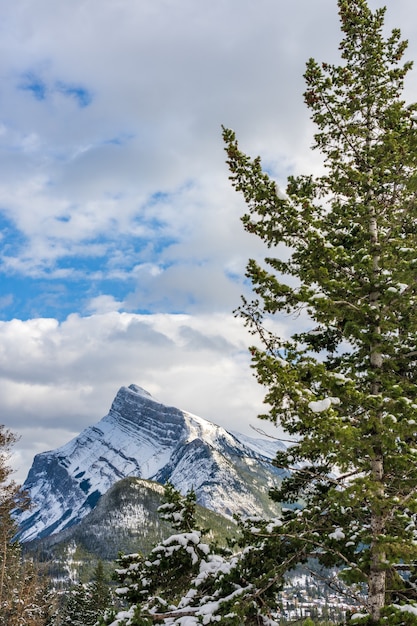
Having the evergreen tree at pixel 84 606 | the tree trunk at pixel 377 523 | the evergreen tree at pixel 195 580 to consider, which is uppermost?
the tree trunk at pixel 377 523

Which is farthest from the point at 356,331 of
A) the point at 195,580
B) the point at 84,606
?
the point at 84,606

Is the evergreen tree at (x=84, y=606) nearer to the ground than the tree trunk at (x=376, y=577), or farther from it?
nearer to the ground

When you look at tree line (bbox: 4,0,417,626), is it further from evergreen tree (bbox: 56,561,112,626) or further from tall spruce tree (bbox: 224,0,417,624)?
evergreen tree (bbox: 56,561,112,626)

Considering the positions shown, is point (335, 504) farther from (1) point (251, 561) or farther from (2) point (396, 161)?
(2) point (396, 161)

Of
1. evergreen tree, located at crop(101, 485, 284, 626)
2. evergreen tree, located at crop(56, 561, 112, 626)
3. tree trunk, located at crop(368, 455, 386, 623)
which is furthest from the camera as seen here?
evergreen tree, located at crop(56, 561, 112, 626)

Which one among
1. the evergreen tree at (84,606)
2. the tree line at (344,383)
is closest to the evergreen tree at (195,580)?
the tree line at (344,383)

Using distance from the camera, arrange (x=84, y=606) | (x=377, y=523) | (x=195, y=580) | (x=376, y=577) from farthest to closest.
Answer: (x=84, y=606) → (x=195, y=580) → (x=377, y=523) → (x=376, y=577)

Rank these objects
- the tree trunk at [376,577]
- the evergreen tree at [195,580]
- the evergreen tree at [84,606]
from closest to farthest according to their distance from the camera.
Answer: the tree trunk at [376,577] → the evergreen tree at [195,580] → the evergreen tree at [84,606]

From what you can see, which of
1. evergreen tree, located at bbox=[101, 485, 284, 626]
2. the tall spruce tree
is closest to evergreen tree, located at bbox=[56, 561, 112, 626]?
evergreen tree, located at bbox=[101, 485, 284, 626]

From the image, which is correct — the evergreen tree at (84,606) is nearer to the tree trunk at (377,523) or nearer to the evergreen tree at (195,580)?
the evergreen tree at (195,580)

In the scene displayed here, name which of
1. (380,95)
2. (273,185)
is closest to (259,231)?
(273,185)

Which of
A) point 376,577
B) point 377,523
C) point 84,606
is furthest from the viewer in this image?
point 84,606

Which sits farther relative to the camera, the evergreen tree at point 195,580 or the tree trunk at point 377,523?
the evergreen tree at point 195,580

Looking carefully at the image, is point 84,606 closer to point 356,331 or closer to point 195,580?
point 195,580
